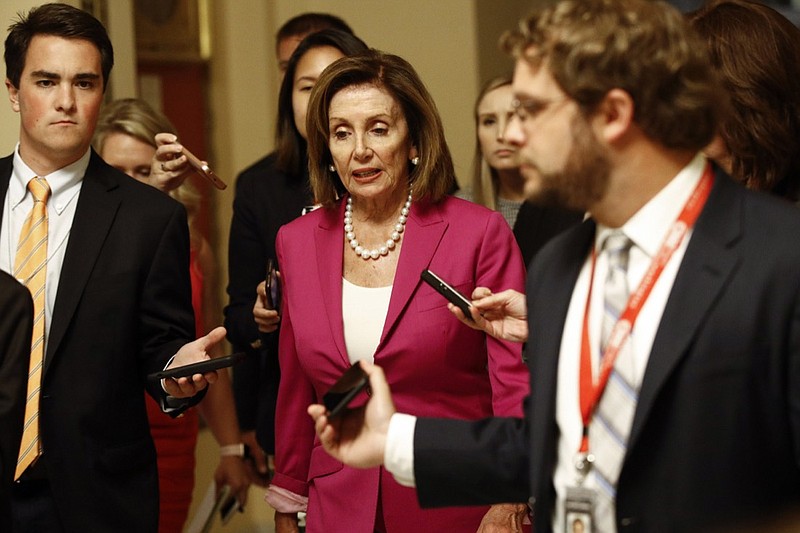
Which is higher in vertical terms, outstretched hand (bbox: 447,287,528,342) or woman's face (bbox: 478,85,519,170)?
→ woman's face (bbox: 478,85,519,170)

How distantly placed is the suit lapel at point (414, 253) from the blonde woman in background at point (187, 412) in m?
1.04

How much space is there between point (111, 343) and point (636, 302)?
1.53 metres

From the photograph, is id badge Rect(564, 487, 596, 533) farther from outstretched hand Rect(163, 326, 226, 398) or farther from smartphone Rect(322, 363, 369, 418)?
outstretched hand Rect(163, 326, 226, 398)

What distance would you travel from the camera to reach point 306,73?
3.71 metres

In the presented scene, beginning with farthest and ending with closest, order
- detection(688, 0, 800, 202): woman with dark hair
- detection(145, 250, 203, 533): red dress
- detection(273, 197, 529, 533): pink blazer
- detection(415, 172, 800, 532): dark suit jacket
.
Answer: detection(145, 250, 203, 533): red dress → detection(273, 197, 529, 533): pink blazer → detection(688, 0, 800, 202): woman with dark hair → detection(415, 172, 800, 532): dark suit jacket

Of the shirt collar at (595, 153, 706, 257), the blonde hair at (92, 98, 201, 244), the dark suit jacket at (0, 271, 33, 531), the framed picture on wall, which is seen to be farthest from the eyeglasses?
the framed picture on wall

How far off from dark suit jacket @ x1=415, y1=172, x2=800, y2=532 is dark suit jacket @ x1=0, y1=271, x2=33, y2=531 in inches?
47.3

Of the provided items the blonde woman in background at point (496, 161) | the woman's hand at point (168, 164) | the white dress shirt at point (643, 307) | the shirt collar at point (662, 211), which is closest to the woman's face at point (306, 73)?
the woman's hand at point (168, 164)

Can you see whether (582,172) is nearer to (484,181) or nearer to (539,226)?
→ (539,226)

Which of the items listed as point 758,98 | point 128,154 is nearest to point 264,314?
point 128,154

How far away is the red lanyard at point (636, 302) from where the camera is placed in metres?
1.95

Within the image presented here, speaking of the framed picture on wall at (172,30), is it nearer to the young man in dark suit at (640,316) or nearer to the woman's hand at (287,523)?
the woman's hand at (287,523)

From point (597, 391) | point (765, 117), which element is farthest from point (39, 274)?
point (765, 117)

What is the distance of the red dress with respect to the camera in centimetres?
383
